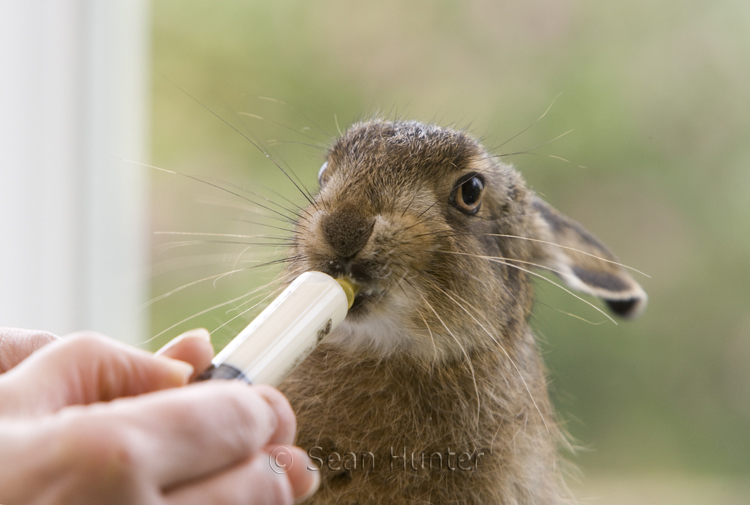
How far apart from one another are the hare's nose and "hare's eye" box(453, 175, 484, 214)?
0.24 metres

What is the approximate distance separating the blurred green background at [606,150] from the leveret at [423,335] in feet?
0.57

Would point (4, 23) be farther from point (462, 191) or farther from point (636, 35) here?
point (636, 35)

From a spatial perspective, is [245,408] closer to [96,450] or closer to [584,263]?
[96,450]

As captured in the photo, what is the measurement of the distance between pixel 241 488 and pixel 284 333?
0.61ft

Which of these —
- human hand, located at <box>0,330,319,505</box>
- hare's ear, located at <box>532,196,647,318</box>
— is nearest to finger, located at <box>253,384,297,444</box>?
human hand, located at <box>0,330,319,505</box>

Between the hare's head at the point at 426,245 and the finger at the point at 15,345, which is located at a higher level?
the hare's head at the point at 426,245

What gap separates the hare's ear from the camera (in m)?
1.12

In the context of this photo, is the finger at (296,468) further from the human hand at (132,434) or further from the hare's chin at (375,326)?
the hare's chin at (375,326)

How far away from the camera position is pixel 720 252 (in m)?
1.23

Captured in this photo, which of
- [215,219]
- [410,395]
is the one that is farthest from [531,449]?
[215,219]


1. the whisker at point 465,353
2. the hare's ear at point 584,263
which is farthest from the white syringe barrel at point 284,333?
the hare's ear at point 584,263

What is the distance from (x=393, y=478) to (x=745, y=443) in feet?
2.54

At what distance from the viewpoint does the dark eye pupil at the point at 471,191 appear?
1.03m

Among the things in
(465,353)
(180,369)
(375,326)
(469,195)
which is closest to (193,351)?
(180,369)
